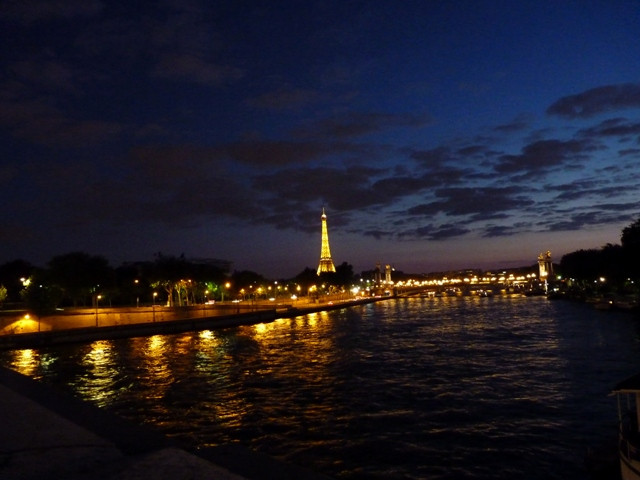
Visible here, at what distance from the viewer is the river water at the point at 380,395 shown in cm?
1600

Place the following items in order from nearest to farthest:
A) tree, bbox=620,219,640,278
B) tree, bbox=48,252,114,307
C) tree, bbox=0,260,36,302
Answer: tree, bbox=620,219,640,278
tree, bbox=48,252,114,307
tree, bbox=0,260,36,302

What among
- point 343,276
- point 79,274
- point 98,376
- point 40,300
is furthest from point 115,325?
point 343,276

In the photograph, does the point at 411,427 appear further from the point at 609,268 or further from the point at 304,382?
the point at 609,268

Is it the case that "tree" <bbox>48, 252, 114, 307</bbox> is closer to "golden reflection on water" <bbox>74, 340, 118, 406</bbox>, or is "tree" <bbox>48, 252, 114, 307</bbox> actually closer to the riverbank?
the riverbank

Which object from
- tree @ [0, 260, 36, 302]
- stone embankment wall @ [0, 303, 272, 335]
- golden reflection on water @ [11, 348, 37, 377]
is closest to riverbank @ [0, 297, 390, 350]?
stone embankment wall @ [0, 303, 272, 335]

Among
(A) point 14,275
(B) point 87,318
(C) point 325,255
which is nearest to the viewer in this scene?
(B) point 87,318

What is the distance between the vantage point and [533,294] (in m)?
162

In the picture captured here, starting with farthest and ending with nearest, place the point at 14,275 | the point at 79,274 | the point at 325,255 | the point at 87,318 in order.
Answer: the point at 325,255, the point at 14,275, the point at 79,274, the point at 87,318

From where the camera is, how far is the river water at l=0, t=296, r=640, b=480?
52.5ft

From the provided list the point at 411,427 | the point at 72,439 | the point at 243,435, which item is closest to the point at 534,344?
the point at 411,427

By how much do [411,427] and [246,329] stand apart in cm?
4598

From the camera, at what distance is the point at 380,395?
78.8ft

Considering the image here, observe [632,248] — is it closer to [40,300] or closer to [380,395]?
[380,395]

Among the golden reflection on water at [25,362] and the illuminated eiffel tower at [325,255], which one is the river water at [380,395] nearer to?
the golden reflection on water at [25,362]
